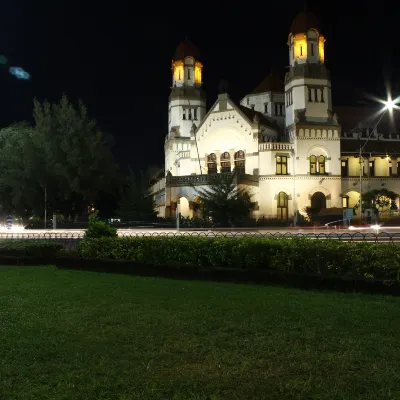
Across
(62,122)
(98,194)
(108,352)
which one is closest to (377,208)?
(98,194)

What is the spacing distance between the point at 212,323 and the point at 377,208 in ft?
141

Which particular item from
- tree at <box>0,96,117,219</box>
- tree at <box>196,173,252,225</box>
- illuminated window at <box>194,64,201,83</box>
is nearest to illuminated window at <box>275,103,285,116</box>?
illuminated window at <box>194,64,201,83</box>

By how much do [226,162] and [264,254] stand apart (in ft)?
130

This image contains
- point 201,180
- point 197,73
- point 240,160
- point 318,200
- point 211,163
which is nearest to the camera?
point 201,180

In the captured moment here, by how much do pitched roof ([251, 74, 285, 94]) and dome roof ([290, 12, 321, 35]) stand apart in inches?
387

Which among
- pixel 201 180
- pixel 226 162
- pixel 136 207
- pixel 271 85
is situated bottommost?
pixel 136 207

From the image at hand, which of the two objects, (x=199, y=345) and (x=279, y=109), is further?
(x=279, y=109)

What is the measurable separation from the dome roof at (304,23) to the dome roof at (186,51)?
12334 mm

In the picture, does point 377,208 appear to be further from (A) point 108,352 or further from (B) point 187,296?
(A) point 108,352

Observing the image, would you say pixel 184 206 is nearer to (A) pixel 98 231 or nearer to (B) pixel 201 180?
(B) pixel 201 180

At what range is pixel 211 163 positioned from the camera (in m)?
52.4

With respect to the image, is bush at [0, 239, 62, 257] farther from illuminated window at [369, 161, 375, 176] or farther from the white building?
illuminated window at [369, 161, 375, 176]

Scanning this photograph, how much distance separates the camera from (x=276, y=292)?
10.6 m

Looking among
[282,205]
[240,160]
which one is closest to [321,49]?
[240,160]
